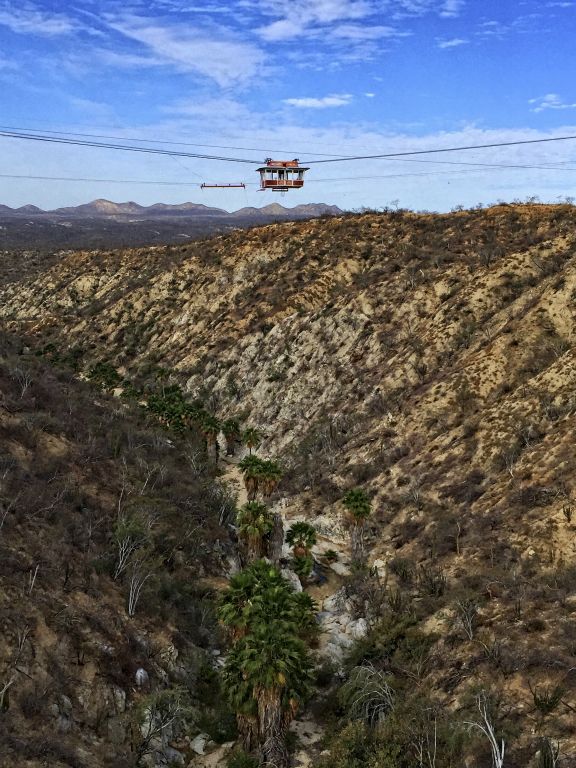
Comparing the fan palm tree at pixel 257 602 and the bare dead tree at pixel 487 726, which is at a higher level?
the fan palm tree at pixel 257 602

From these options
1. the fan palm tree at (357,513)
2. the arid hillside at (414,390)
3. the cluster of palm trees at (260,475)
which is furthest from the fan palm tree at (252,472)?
the fan palm tree at (357,513)

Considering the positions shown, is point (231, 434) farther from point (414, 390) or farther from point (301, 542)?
point (301, 542)

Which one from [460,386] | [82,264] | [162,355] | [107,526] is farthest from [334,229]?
[107,526]

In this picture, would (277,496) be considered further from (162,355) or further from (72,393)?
(162,355)

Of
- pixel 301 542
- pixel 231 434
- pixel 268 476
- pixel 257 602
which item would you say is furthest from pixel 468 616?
pixel 231 434

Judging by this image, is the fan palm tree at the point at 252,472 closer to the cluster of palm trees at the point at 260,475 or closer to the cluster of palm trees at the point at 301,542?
the cluster of palm trees at the point at 260,475

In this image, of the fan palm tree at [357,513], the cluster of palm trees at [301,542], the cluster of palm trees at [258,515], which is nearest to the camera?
the cluster of palm trees at [258,515]
